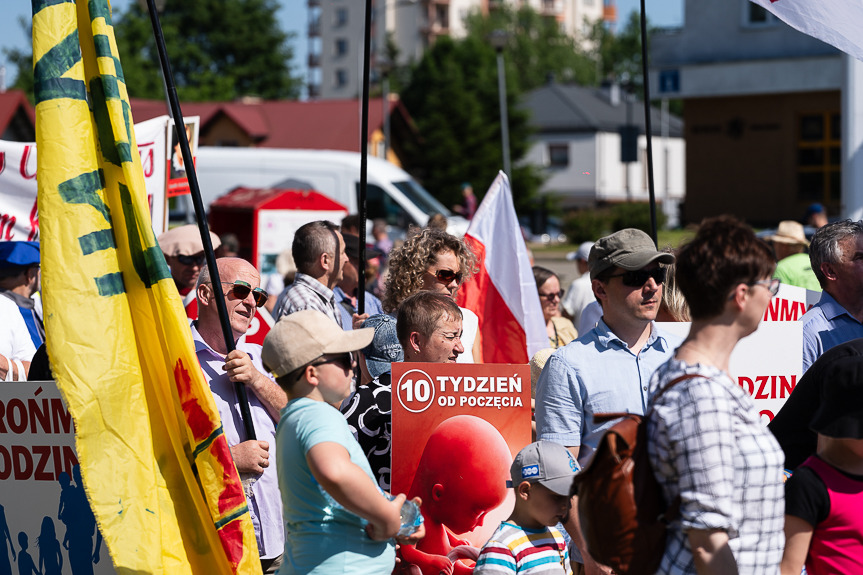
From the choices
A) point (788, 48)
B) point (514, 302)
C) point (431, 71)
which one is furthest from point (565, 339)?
point (431, 71)

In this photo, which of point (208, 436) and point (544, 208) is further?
point (544, 208)

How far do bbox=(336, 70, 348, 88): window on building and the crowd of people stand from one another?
311 ft

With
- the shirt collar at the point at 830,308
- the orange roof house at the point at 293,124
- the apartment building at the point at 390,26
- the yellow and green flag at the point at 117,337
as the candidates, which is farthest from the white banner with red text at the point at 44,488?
the apartment building at the point at 390,26

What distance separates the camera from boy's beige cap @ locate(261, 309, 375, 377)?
8.98ft

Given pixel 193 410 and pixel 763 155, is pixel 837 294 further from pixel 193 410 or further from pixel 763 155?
pixel 763 155

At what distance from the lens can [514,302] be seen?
5871 mm

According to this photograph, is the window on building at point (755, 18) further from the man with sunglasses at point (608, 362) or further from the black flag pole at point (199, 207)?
the black flag pole at point (199, 207)

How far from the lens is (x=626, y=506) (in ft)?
7.54

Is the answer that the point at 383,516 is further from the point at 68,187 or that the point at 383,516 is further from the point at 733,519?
the point at 68,187

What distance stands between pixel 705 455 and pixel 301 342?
1.14 metres

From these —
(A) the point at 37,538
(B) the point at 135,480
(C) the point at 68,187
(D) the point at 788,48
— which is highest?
(D) the point at 788,48

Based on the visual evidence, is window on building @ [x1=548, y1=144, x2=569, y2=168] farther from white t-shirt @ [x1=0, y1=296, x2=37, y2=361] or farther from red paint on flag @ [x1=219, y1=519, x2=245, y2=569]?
red paint on flag @ [x1=219, y1=519, x2=245, y2=569]

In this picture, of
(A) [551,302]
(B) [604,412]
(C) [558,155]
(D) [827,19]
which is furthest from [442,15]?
(B) [604,412]

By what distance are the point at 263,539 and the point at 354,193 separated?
15.2 meters
